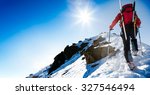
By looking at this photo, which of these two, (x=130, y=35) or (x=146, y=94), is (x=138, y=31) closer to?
(x=130, y=35)

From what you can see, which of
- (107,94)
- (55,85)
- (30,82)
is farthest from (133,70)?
(30,82)

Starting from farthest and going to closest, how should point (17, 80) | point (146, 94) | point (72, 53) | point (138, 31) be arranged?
point (72, 53), point (138, 31), point (17, 80), point (146, 94)

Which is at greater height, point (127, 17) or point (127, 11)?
point (127, 11)

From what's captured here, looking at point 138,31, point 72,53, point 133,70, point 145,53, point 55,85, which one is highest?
point 72,53

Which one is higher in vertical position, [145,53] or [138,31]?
[138,31]

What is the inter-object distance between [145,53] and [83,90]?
5640mm

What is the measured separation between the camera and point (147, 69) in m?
9.70

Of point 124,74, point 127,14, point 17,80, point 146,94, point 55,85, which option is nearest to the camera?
point 146,94

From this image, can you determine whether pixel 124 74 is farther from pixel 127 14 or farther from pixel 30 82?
pixel 30 82

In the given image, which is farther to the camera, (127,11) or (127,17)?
(127,17)

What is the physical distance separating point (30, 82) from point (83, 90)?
184 centimetres

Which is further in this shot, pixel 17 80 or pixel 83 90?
pixel 17 80

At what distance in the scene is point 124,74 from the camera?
925cm

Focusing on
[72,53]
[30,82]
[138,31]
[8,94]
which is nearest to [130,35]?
[138,31]
